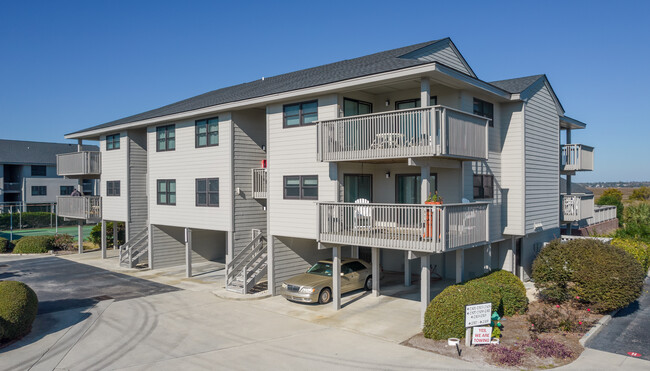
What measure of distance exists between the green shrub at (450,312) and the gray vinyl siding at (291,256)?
777 centimetres

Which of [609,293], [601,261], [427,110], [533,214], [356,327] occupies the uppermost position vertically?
[427,110]

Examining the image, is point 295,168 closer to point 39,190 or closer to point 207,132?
point 207,132

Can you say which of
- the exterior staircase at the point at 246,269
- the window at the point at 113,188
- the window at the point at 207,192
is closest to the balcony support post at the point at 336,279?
the exterior staircase at the point at 246,269

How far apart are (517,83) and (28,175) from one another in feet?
186

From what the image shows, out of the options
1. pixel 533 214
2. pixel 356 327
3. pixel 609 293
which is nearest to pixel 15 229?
pixel 356 327

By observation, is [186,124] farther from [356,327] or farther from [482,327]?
[482,327]

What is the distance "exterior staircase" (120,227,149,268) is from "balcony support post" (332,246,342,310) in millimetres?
13566

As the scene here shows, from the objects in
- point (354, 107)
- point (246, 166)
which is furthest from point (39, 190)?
point (354, 107)

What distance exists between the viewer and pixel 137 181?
86.6 feet

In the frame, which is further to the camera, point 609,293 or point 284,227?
point 284,227

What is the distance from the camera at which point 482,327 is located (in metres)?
11.9

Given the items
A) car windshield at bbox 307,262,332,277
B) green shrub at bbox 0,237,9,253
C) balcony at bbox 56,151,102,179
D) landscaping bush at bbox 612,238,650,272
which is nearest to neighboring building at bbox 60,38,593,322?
car windshield at bbox 307,262,332,277

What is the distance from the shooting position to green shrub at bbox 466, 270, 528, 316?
1477 cm

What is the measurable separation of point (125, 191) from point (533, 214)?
849 inches
